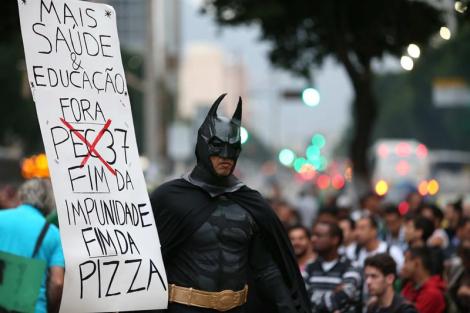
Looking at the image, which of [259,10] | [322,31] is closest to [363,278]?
[259,10]

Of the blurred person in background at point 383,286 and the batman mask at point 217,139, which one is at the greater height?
the batman mask at point 217,139

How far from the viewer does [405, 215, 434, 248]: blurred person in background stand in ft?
37.2

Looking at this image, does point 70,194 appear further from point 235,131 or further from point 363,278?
point 363,278

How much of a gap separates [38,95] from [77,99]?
27cm

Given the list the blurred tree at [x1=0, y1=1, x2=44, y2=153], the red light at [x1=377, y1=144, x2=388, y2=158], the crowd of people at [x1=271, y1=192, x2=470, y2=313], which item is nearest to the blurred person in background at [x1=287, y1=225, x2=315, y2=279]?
the crowd of people at [x1=271, y1=192, x2=470, y2=313]

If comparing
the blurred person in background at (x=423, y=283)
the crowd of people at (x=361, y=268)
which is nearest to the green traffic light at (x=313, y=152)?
the crowd of people at (x=361, y=268)

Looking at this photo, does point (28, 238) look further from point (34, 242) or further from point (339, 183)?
point (339, 183)

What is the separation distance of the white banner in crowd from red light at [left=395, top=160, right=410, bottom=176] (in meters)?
43.6

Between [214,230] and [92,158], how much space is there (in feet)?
2.96

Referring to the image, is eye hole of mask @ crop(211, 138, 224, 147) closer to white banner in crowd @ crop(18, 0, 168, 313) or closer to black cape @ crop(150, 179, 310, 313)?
black cape @ crop(150, 179, 310, 313)

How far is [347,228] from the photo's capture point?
40.2 ft

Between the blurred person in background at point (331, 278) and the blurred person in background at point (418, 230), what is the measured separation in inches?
84.3

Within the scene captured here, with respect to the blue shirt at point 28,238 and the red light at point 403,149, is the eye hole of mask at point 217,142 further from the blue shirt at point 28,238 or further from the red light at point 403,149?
the red light at point 403,149

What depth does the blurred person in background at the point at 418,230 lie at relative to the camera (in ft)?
37.2
